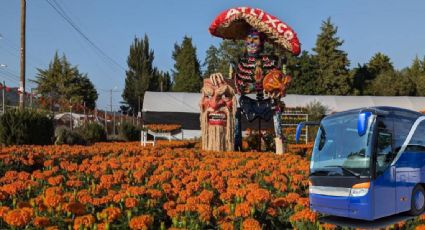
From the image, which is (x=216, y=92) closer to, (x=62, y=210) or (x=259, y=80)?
(x=259, y=80)

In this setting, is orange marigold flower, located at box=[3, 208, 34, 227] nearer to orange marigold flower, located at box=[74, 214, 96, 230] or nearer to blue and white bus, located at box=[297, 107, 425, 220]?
orange marigold flower, located at box=[74, 214, 96, 230]

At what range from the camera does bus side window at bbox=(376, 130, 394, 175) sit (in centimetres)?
408

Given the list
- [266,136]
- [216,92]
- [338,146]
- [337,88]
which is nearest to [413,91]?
[337,88]

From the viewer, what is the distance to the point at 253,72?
15.2 meters

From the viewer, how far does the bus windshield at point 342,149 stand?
4.12 meters

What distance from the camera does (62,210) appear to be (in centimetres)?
483

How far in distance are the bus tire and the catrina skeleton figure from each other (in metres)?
9.95

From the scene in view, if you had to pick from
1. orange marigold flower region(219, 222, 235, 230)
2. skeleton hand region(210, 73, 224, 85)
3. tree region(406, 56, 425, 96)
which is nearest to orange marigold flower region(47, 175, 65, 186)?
orange marigold flower region(219, 222, 235, 230)

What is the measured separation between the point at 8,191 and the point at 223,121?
8.39 metres

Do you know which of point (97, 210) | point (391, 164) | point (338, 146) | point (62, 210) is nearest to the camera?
point (391, 164)

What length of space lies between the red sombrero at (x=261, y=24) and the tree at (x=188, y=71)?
1960 inches

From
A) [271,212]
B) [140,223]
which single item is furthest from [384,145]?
[140,223]

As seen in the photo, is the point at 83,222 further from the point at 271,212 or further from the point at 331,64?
the point at 331,64

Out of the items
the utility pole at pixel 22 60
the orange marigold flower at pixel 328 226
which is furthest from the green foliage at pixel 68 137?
the orange marigold flower at pixel 328 226
